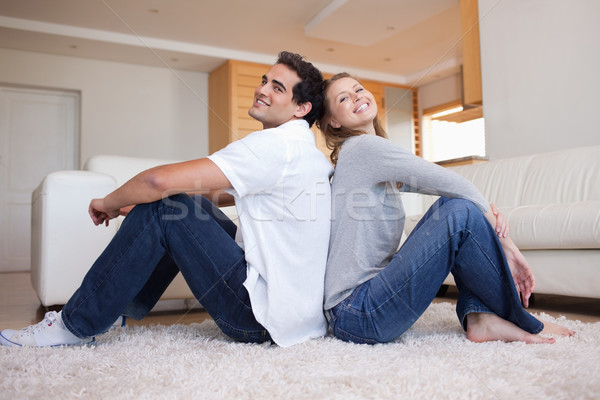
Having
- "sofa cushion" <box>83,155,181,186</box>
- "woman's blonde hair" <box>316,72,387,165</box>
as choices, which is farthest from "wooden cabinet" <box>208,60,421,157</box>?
"woman's blonde hair" <box>316,72,387,165</box>

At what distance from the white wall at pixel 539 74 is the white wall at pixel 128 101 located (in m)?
3.96

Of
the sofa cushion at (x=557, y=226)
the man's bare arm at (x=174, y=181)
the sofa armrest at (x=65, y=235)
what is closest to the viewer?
the man's bare arm at (x=174, y=181)

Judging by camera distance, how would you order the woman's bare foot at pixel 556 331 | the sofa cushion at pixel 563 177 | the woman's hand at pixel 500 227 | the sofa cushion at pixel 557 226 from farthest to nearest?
the sofa cushion at pixel 563 177 < the sofa cushion at pixel 557 226 < the woman's bare foot at pixel 556 331 < the woman's hand at pixel 500 227

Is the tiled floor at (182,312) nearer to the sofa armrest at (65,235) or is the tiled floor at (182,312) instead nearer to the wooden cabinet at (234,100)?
the sofa armrest at (65,235)

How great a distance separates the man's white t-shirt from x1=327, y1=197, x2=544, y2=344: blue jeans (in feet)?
0.37

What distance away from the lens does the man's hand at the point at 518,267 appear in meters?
1.28

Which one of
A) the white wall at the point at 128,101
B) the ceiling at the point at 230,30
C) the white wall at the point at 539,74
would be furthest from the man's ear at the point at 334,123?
the white wall at the point at 128,101

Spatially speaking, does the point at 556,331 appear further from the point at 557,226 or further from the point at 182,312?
the point at 182,312

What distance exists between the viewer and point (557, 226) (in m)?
2.04

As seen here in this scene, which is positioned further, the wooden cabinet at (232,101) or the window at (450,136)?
the window at (450,136)

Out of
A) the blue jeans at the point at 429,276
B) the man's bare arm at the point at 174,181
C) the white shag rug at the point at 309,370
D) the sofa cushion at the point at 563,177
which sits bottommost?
the white shag rug at the point at 309,370

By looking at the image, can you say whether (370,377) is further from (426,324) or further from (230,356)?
(426,324)

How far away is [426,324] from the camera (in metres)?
1.63

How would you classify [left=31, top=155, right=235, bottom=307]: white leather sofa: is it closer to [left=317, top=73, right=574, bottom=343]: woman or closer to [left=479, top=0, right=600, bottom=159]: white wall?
[left=317, top=73, right=574, bottom=343]: woman
